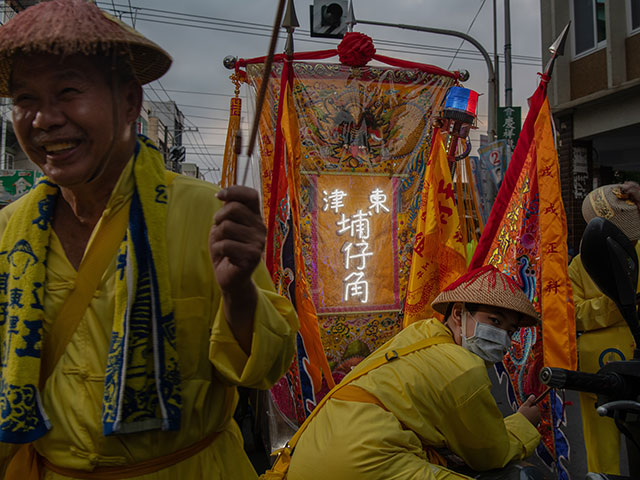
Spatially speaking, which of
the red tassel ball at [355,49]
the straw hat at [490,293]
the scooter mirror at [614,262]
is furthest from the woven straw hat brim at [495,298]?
the red tassel ball at [355,49]

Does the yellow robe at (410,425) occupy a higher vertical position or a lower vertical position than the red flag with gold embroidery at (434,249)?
lower

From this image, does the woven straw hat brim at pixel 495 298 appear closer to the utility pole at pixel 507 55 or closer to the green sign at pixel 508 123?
the green sign at pixel 508 123

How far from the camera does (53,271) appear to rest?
3.77 feet

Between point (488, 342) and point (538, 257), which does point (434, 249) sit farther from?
point (488, 342)

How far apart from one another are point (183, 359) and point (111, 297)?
0.19 metres

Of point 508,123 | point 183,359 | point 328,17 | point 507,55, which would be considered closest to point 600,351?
point 183,359

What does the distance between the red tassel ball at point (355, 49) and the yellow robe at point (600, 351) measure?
2368mm

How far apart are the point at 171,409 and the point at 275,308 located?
28cm

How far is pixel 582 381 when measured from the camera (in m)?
1.71

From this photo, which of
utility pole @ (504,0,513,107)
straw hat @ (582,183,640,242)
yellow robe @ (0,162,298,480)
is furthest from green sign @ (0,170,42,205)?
utility pole @ (504,0,513,107)

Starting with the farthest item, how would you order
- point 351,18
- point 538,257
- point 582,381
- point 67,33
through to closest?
point 351,18
point 538,257
point 582,381
point 67,33

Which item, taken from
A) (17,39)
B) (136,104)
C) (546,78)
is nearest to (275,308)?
(136,104)

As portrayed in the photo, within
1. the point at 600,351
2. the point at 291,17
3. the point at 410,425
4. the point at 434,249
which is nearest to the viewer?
the point at 410,425

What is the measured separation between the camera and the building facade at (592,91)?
8.26 metres
